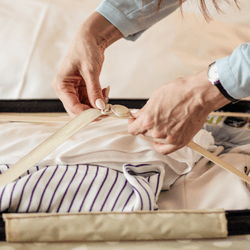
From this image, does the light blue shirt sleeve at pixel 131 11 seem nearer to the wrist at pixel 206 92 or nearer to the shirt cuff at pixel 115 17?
the shirt cuff at pixel 115 17

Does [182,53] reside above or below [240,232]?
above

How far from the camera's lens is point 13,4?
1067 mm

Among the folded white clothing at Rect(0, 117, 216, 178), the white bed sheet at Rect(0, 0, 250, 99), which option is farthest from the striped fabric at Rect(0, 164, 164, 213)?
the white bed sheet at Rect(0, 0, 250, 99)

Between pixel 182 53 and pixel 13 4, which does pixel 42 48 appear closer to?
pixel 13 4

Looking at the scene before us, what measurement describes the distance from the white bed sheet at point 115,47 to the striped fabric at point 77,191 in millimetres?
467

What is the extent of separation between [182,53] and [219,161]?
0.60 metres

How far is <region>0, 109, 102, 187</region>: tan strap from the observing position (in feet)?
1.33

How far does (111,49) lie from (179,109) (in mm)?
669

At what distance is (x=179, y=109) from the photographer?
40 cm

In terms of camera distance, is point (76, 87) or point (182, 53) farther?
point (182, 53)

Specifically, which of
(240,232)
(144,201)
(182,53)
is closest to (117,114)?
(144,201)

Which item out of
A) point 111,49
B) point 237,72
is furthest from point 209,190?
point 111,49

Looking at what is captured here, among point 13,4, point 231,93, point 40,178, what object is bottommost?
point 40,178

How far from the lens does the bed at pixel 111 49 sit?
0.90 meters
